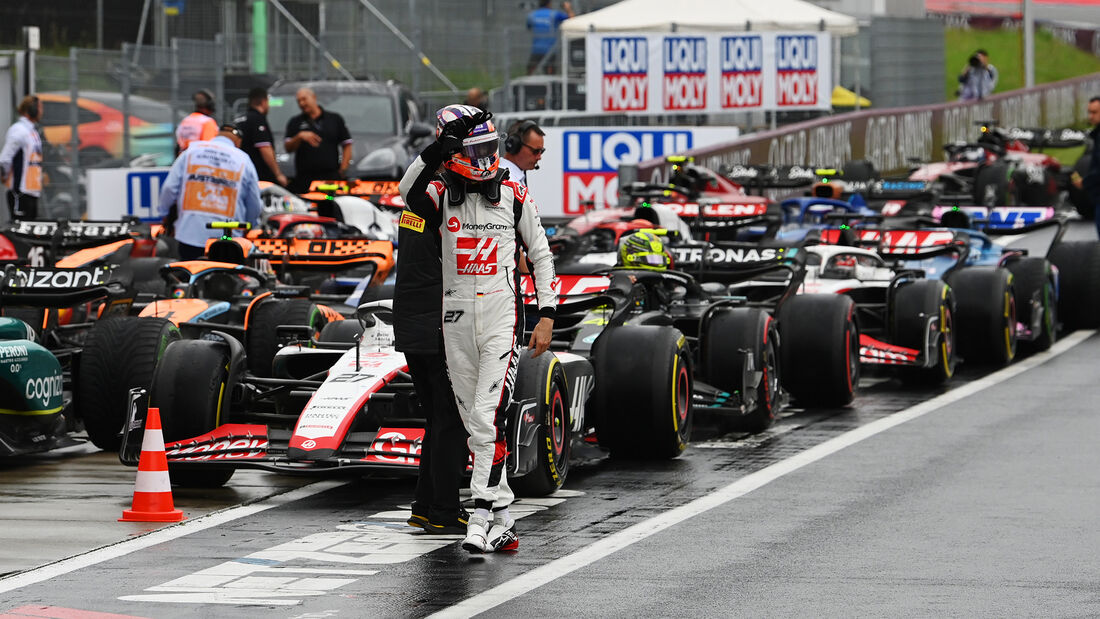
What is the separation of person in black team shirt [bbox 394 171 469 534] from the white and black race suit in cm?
9

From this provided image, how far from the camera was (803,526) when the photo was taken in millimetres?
8672

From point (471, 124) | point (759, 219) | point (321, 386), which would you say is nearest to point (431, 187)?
point (471, 124)

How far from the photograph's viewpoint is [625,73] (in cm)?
2891

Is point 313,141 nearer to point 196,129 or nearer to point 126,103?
point 196,129

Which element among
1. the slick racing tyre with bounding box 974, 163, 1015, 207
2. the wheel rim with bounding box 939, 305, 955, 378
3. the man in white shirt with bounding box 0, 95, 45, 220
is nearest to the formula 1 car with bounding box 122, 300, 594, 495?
the wheel rim with bounding box 939, 305, 955, 378

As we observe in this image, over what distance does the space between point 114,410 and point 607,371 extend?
2871 mm

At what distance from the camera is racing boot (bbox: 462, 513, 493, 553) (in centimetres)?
798

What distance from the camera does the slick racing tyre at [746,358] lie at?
11664mm

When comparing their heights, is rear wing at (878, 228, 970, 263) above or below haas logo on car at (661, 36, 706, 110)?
below

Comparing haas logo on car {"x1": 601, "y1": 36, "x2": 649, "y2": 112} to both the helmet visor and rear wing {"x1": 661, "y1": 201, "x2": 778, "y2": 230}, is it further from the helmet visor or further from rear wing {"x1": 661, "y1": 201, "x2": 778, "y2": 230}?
the helmet visor

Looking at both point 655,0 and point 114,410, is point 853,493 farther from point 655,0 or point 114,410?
point 655,0

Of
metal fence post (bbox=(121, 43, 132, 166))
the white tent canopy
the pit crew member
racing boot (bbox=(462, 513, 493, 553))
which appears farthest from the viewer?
the white tent canopy

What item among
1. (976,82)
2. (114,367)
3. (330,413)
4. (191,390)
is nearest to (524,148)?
(330,413)

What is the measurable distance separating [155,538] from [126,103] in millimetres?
17867
